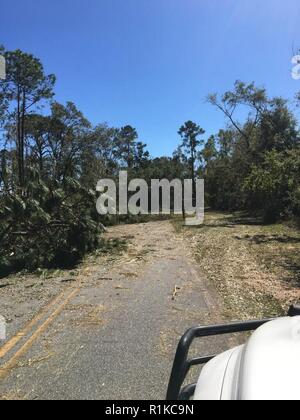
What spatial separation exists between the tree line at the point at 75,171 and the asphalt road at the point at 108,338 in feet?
9.49

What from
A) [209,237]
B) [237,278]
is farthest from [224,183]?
[237,278]

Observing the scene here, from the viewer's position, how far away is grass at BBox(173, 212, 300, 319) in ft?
27.5

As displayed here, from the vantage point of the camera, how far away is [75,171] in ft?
154

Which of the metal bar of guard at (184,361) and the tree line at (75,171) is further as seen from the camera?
the tree line at (75,171)

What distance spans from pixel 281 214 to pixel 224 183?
57.1 ft

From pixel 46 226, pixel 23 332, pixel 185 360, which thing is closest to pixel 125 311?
pixel 23 332

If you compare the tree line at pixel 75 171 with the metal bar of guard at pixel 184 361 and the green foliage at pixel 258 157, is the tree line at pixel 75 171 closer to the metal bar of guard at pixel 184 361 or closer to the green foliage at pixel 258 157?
the green foliage at pixel 258 157

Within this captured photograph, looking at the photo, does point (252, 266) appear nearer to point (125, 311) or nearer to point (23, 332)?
point (125, 311)

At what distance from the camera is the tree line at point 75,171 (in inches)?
529

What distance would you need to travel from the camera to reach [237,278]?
10891mm

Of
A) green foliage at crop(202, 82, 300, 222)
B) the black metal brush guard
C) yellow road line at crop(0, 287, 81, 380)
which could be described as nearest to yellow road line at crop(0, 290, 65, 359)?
yellow road line at crop(0, 287, 81, 380)

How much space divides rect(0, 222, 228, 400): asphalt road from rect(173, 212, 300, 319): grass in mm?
556

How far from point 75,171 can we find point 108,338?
41.7m

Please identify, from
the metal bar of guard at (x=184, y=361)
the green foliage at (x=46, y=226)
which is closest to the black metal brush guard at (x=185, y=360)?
the metal bar of guard at (x=184, y=361)
